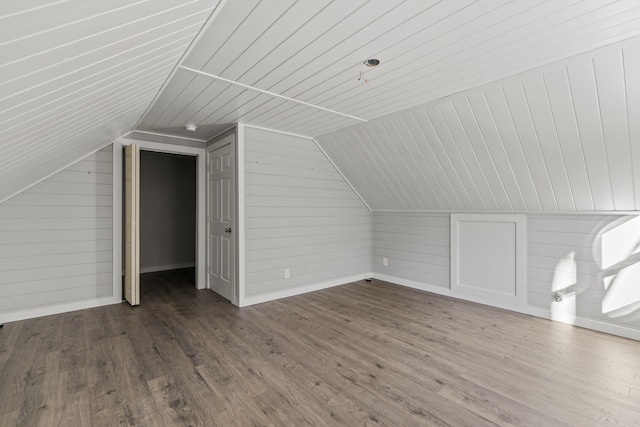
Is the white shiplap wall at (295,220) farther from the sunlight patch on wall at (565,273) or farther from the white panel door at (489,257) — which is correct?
the sunlight patch on wall at (565,273)

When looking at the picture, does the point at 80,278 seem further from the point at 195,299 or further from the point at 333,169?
the point at 333,169

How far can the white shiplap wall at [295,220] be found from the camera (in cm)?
388

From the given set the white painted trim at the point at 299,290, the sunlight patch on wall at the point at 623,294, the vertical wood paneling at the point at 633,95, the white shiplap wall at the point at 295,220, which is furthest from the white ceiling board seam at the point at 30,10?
the sunlight patch on wall at the point at 623,294

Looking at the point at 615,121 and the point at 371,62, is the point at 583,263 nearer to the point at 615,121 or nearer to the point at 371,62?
the point at 615,121

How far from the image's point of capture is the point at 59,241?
3461 millimetres

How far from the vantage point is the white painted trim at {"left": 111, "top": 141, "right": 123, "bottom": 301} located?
→ 3788 millimetres

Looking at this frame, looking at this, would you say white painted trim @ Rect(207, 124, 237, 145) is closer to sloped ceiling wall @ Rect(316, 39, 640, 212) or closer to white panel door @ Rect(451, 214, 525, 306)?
sloped ceiling wall @ Rect(316, 39, 640, 212)

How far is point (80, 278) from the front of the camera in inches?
141

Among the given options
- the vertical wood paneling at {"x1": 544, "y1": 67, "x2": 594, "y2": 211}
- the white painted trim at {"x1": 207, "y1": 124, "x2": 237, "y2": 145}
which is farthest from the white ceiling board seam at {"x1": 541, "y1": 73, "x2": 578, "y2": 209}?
the white painted trim at {"x1": 207, "y1": 124, "x2": 237, "y2": 145}

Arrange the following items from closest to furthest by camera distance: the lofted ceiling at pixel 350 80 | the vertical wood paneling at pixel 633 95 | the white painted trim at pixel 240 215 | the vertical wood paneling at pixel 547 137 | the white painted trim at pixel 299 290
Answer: the lofted ceiling at pixel 350 80
the vertical wood paneling at pixel 633 95
the vertical wood paneling at pixel 547 137
the white painted trim at pixel 240 215
the white painted trim at pixel 299 290

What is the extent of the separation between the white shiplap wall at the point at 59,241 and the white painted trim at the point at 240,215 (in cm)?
162

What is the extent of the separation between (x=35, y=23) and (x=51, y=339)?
310 cm

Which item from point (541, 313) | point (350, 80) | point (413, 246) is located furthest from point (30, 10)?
point (413, 246)

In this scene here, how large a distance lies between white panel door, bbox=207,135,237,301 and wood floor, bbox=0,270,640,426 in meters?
0.64
